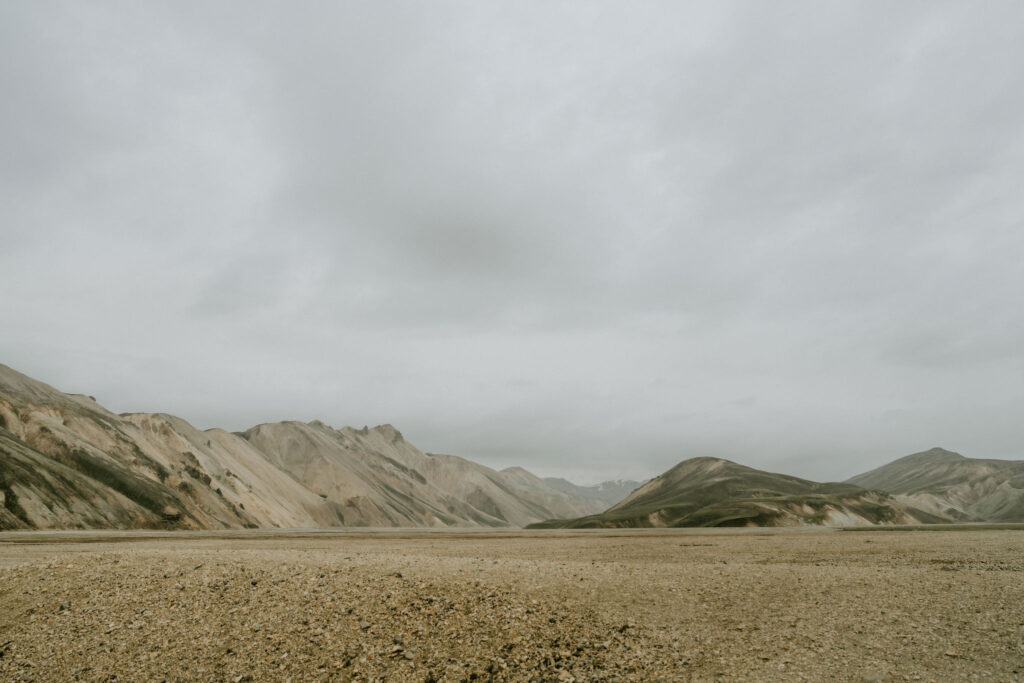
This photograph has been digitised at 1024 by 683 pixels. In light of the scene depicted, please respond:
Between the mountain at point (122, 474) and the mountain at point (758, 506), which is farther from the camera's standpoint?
the mountain at point (758, 506)

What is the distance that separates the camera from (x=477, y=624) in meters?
16.1

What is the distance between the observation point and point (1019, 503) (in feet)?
642

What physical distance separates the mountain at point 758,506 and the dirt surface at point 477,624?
105 metres

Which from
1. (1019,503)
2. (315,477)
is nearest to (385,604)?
(315,477)

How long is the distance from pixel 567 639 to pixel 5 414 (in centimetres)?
11946

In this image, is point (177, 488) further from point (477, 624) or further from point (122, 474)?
point (477, 624)

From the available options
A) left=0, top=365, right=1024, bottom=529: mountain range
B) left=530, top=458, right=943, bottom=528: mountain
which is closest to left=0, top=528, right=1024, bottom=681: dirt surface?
left=0, top=365, right=1024, bottom=529: mountain range

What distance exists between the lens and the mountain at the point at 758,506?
120 m

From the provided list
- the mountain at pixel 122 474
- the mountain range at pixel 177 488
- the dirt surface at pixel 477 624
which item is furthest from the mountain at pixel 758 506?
the dirt surface at pixel 477 624

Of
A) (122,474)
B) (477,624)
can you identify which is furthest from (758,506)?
(122,474)

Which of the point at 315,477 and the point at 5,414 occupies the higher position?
the point at 5,414

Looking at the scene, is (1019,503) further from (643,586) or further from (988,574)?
(643,586)

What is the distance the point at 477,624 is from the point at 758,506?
123 m

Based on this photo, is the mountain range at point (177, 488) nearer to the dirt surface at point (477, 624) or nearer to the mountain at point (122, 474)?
the mountain at point (122, 474)
